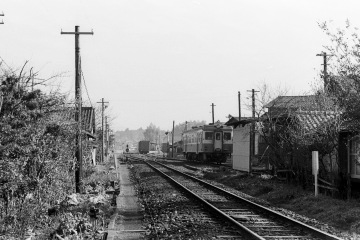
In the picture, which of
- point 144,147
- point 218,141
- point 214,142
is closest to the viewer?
point 214,142

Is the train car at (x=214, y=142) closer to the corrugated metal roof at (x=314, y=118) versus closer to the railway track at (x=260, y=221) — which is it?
the corrugated metal roof at (x=314, y=118)

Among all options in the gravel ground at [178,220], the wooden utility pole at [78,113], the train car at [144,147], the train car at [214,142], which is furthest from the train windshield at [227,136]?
the train car at [144,147]

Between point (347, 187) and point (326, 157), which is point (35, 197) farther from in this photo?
point (326, 157)

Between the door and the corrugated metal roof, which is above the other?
the corrugated metal roof

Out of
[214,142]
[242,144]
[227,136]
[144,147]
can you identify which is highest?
[227,136]

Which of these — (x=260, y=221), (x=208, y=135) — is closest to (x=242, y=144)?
(x=260, y=221)

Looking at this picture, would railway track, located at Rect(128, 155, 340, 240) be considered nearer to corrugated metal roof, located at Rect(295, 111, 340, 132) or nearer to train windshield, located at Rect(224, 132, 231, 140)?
corrugated metal roof, located at Rect(295, 111, 340, 132)

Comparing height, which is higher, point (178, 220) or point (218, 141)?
point (218, 141)

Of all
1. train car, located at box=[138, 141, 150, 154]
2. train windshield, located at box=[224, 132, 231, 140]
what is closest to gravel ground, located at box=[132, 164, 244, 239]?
train windshield, located at box=[224, 132, 231, 140]

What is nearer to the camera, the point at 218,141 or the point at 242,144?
the point at 242,144

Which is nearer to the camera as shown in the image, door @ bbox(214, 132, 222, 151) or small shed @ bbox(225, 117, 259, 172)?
small shed @ bbox(225, 117, 259, 172)

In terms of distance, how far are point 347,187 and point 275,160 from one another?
18.6 ft

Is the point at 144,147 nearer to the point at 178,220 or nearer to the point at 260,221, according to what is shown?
the point at 178,220

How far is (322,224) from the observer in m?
11.0
